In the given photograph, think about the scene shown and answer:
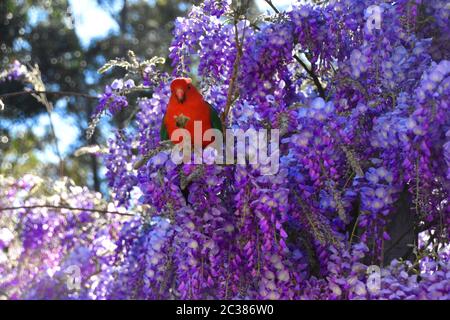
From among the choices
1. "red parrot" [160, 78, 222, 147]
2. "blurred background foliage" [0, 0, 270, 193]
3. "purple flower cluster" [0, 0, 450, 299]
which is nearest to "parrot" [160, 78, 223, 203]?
"red parrot" [160, 78, 222, 147]

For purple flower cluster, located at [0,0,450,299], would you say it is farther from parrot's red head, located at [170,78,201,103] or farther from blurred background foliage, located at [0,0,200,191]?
blurred background foliage, located at [0,0,200,191]

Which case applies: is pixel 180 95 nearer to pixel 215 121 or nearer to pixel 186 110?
pixel 186 110

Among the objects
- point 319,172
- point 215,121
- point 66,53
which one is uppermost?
point 66,53

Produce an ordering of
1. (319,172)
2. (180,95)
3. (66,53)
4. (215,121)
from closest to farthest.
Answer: (319,172) → (215,121) → (180,95) → (66,53)

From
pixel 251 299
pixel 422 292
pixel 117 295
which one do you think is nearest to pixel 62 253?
pixel 117 295

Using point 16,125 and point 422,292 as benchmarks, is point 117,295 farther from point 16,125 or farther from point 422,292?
point 16,125

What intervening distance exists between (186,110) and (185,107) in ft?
0.07

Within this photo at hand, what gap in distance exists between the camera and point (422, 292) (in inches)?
94.0

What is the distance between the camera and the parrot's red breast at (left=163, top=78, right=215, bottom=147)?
2930mm

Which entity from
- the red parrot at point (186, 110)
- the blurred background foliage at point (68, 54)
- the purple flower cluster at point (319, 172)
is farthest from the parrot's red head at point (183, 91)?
the blurred background foliage at point (68, 54)

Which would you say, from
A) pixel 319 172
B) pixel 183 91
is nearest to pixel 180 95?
pixel 183 91

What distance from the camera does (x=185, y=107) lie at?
9.82 feet

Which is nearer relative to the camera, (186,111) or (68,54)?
(186,111)

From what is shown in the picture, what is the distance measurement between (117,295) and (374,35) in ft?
6.14
